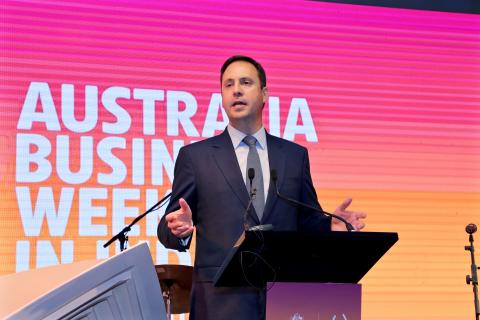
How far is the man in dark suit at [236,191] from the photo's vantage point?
2496 millimetres

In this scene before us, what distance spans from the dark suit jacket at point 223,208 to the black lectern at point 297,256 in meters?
0.27

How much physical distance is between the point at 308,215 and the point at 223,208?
328 mm

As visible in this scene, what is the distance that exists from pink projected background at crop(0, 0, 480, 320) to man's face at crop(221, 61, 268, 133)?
5.60ft

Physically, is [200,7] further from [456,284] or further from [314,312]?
[314,312]

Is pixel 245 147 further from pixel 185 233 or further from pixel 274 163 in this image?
pixel 185 233

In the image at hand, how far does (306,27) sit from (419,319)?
1998mm

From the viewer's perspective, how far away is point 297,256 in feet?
6.98

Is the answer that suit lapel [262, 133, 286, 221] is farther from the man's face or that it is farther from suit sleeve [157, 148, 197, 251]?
suit sleeve [157, 148, 197, 251]

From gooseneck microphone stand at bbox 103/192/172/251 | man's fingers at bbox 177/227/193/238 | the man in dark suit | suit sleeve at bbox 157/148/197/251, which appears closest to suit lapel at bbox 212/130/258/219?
the man in dark suit

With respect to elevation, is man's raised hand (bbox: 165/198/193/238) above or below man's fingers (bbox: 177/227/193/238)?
above

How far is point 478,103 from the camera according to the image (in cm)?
521

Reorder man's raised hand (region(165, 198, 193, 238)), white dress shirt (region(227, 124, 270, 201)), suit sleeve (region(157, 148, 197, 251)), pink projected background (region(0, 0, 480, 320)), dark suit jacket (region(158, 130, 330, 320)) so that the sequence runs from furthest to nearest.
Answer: pink projected background (region(0, 0, 480, 320)), white dress shirt (region(227, 124, 270, 201)), suit sleeve (region(157, 148, 197, 251)), dark suit jacket (region(158, 130, 330, 320)), man's raised hand (region(165, 198, 193, 238))

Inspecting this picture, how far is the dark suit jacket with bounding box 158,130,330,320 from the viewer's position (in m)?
2.48

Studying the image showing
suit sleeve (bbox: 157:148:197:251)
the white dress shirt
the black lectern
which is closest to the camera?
the black lectern
